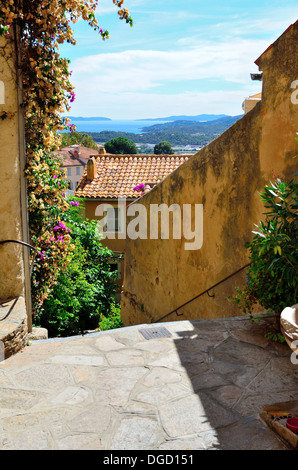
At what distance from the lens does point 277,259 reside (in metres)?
3.71

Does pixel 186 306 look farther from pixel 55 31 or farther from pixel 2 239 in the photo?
pixel 55 31

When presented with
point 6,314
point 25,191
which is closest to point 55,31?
point 25,191

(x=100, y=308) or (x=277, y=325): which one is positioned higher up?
(x=277, y=325)

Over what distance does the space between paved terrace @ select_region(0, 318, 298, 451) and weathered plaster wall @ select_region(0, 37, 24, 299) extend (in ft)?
2.30

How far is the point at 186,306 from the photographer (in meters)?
6.82

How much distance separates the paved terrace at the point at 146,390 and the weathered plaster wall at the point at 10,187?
0.70 meters

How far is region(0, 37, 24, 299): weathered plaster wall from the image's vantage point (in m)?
4.08

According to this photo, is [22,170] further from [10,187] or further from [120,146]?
[120,146]

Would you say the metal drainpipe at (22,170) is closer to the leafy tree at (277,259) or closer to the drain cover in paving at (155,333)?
the drain cover in paving at (155,333)

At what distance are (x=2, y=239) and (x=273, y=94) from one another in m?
3.27

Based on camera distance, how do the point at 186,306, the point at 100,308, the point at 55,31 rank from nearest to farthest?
1. the point at 55,31
2. the point at 186,306
3. the point at 100,308

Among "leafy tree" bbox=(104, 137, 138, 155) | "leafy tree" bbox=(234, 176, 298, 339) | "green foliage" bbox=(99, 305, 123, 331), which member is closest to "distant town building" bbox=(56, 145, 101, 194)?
"leafy tree" bbox=(104, 137, 138, 155)

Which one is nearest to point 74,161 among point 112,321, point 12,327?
point 112,321

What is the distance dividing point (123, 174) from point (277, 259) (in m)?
17.8
